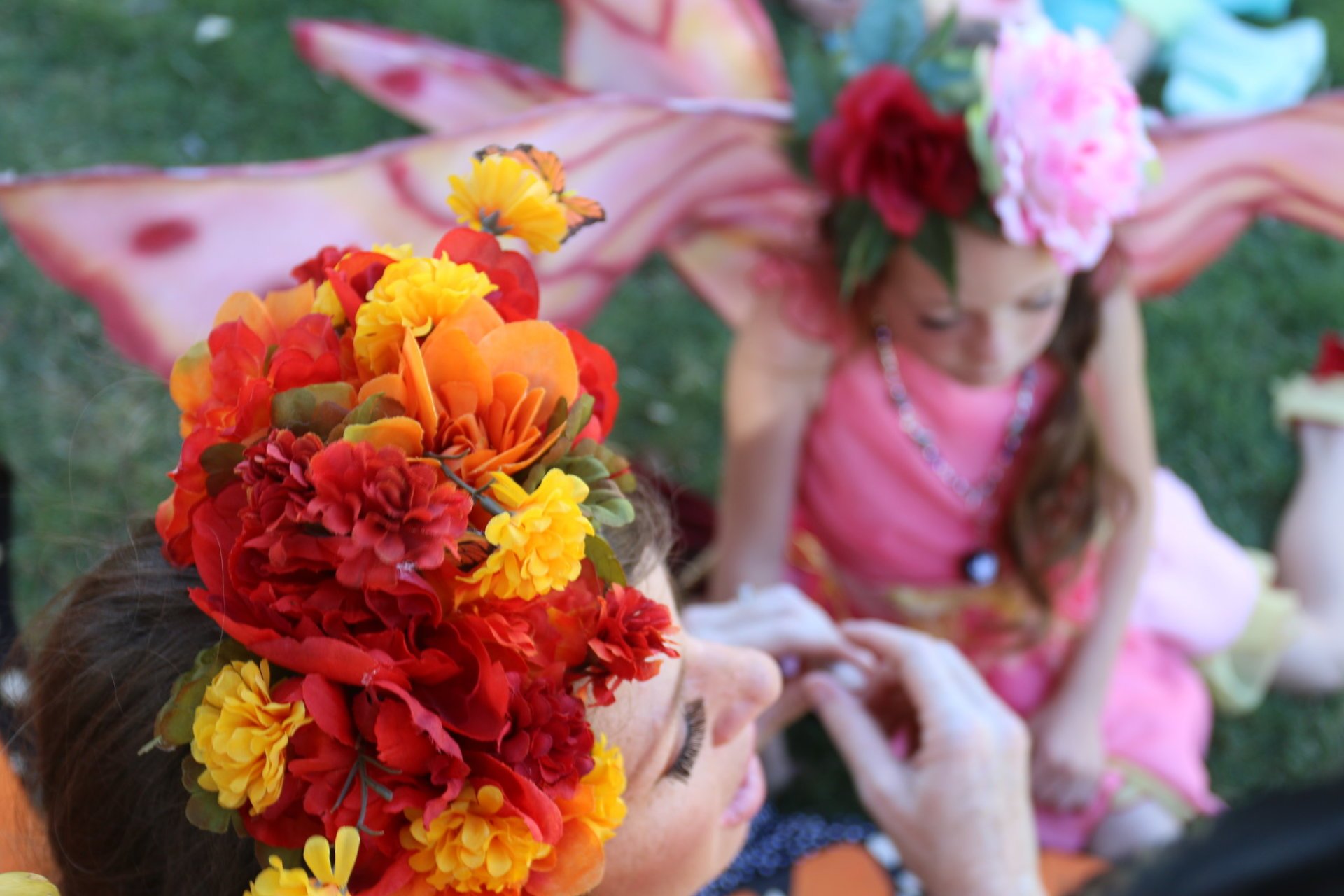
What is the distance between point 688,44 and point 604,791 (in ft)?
5.49

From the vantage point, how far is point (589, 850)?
91 centimetres

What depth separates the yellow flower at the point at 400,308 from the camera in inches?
35.9

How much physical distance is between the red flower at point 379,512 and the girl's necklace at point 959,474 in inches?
60.6

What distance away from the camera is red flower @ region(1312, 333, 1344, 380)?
9.32 ft

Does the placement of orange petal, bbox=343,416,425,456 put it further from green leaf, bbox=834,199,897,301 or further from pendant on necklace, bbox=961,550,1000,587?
pendant on necklace, bbox=961,550,1000,587

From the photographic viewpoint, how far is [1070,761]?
2.15m

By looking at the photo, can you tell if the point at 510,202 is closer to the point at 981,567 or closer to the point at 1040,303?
the point at 1040,303

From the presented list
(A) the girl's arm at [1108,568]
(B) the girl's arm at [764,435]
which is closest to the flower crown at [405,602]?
(B) the girl's arm at [764,435]

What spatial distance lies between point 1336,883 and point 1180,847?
2.7 inches

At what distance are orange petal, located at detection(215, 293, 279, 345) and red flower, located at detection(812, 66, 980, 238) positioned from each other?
3.37 feet

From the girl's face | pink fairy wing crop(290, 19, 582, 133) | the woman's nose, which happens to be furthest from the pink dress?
the woman's nose

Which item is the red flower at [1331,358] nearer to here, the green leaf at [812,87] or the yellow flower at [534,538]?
the green leaf at [812,87]

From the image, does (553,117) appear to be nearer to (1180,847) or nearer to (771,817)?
(771,817)

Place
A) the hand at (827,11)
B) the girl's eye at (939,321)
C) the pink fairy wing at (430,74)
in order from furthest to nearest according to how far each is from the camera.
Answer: the hand at (827,11), the pink fairy wing at (430,74), the girl's eye at (939,321)
